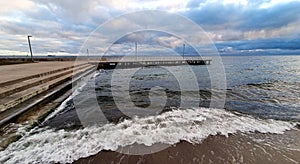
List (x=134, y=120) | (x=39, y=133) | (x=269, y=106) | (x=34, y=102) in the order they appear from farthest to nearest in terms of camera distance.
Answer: (x=269, y=106) < (x=34, y=102) < (x=134, y=120) < (x=39, y=133)

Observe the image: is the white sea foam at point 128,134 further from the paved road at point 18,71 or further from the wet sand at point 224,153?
the paved road at point 18,71

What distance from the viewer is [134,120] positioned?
549 cm

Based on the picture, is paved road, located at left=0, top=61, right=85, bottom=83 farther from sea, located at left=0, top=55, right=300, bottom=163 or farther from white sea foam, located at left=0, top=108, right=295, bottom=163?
white sea foam, located at left=0, top=108, right=295, bottom=163

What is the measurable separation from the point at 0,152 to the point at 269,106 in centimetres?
916

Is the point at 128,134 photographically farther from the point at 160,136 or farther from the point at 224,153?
the point at 224,153

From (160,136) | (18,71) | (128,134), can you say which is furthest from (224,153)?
(18,71)

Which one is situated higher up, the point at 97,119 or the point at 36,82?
the point at 36,82

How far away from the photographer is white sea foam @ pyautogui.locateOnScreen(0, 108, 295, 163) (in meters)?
3.47

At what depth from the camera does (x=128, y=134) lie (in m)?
4.39

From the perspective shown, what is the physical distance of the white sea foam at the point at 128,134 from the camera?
3471 millimetres

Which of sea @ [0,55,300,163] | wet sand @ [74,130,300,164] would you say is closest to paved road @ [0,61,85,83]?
sea @ [0,55,300,163]

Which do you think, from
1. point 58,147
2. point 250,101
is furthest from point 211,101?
point 58,147

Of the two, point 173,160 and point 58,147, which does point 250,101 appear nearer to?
point 173,160

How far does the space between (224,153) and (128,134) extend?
2290 mm
